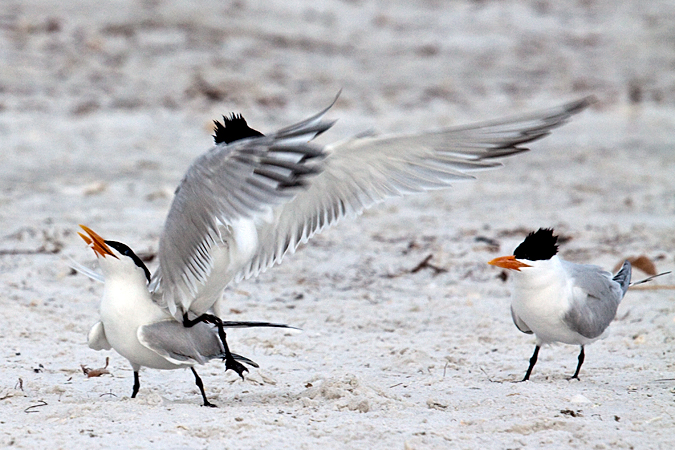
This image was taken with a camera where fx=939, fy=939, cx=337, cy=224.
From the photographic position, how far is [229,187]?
312cm

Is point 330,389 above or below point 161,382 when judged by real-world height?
above

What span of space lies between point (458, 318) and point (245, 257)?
1643 millimetres

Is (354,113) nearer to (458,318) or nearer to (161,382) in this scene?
(458,318)

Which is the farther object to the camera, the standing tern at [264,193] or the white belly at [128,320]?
the white belly at [128,320]

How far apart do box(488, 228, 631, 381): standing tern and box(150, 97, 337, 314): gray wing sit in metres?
1.20

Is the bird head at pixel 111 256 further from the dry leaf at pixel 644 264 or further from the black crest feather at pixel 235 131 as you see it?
the dry leaf at pixel 644 264

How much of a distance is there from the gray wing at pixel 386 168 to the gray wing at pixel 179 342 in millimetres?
421

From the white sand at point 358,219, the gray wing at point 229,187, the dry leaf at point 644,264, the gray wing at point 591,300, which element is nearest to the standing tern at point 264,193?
the gray wing at point 229,187

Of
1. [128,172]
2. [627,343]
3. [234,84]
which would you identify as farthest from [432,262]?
[234,84]

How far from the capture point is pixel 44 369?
3.92m

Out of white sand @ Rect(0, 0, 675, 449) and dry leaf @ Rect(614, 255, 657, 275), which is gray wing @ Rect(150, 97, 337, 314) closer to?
white sand @ Rect(0, 0, 675, 449)

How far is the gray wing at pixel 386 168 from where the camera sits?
11.2ft

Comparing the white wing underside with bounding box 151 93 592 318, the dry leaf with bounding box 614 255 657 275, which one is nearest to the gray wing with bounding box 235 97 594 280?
the white wing underside with bounding box 151 93 592 318

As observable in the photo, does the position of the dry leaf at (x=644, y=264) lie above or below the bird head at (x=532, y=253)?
below
